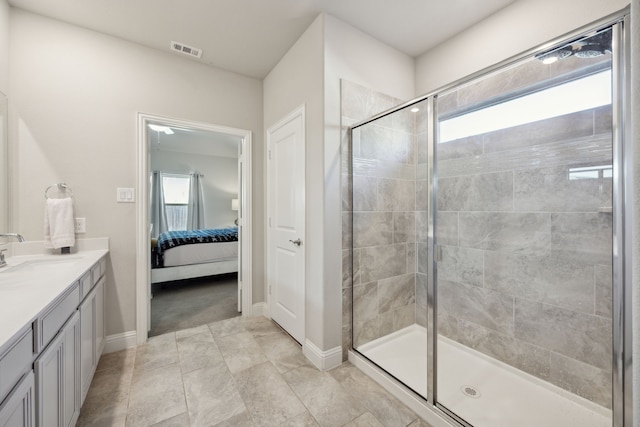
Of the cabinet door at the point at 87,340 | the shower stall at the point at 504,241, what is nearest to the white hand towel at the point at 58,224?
the cabinet door at the point at 87,340

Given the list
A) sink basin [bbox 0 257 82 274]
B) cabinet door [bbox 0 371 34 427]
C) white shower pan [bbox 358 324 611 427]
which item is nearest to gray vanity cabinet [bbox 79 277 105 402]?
sink basin [bbox 0 257 82 274]

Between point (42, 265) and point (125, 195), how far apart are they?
0.78 meters

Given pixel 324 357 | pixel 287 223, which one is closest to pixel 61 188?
pixel 287 223

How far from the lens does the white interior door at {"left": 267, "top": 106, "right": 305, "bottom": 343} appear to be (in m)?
2.27

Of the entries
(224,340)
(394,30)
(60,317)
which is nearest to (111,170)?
(60,317)

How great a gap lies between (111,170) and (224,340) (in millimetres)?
1791

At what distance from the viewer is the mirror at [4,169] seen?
5.92ft

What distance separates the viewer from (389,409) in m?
1.58

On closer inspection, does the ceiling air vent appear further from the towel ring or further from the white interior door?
the towel ring

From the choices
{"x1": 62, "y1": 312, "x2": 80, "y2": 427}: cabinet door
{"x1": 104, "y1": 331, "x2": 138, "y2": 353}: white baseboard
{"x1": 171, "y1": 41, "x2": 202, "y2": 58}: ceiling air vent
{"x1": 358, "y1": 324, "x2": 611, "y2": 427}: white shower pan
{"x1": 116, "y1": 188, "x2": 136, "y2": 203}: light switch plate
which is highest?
{"x1": 171, "y1": 41, "x2": 202, "y2": 58}: ceiling air vent

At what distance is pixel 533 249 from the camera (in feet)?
6.02

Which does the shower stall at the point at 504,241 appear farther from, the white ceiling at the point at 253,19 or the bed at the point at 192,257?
the bed at the point at 192,257

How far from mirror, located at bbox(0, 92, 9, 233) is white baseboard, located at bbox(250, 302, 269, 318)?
205 cm

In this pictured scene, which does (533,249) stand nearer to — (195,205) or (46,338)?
(46,338)
